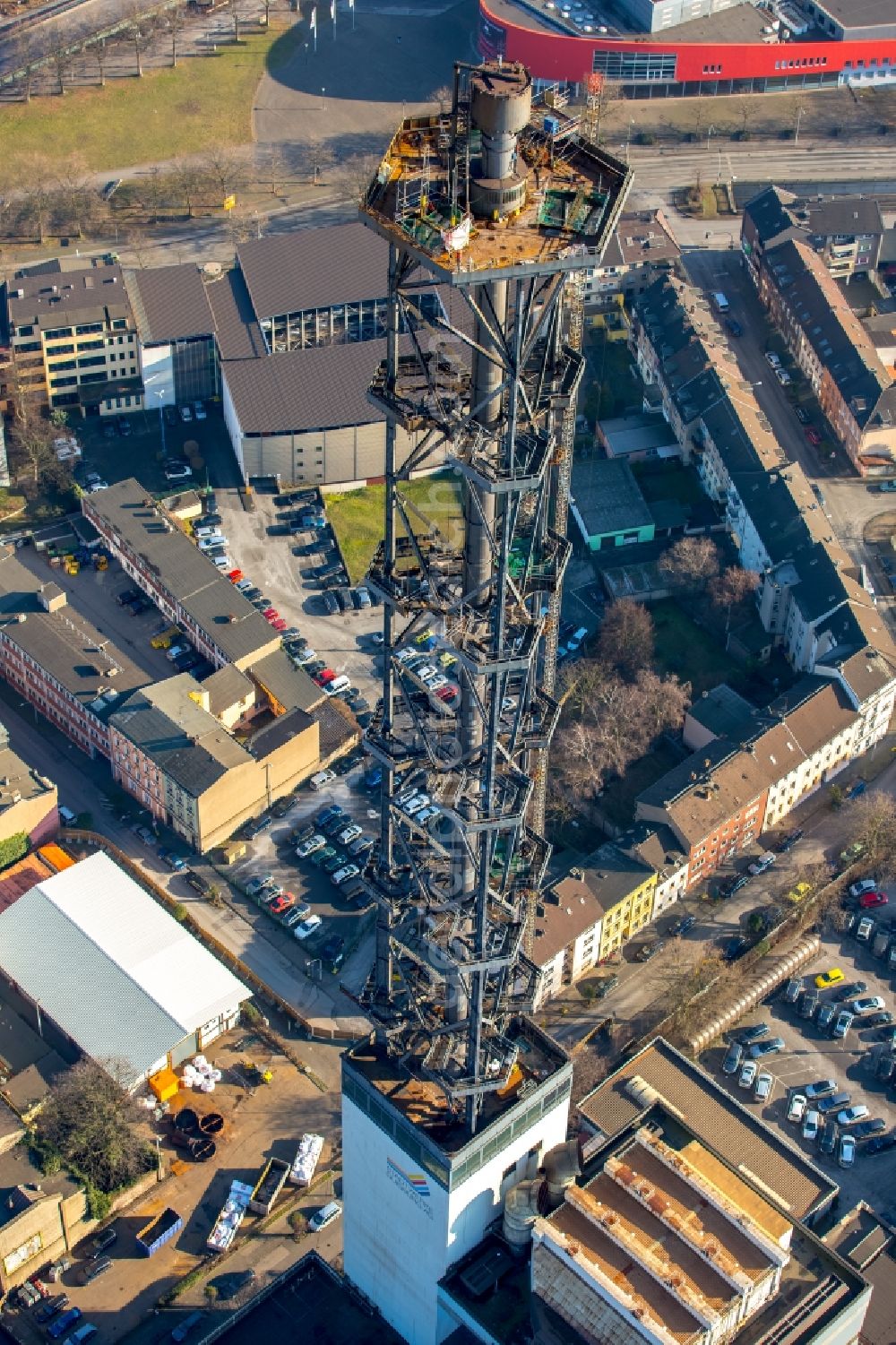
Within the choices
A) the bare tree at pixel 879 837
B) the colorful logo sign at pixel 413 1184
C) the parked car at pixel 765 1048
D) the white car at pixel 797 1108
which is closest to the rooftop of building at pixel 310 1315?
the colorful logo sign at pixel 413 1184

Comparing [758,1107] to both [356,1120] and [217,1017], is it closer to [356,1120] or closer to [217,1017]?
[217,1017]

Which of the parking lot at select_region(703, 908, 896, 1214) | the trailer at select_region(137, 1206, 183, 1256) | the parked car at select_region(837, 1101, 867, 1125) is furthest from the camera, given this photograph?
the parked car at select_region(837, 1101, 867, 1125)

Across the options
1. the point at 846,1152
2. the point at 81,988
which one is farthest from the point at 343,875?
the point at 846,1152

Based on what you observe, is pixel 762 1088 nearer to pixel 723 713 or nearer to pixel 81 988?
pixel 723 713

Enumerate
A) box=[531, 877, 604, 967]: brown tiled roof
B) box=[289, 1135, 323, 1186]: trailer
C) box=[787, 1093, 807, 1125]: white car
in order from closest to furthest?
box=[289, 1135, 323, 1186]: trailer
box=[787, 1093, 807, 1125]: white car
box=[531, 877, 604, 967]: brown tiled roof

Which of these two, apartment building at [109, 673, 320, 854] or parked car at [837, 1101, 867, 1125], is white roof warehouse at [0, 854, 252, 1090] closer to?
apartment building at [109, 673, 320, 854]

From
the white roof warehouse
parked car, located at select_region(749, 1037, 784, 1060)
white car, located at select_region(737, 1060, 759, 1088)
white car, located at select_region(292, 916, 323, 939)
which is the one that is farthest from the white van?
parked car, located at select_region(749, 1037, 784, 1060)

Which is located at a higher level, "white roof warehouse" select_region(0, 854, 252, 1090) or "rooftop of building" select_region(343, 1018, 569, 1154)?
"rooftop of building" select_region(343, 1018, 569, 1154)
